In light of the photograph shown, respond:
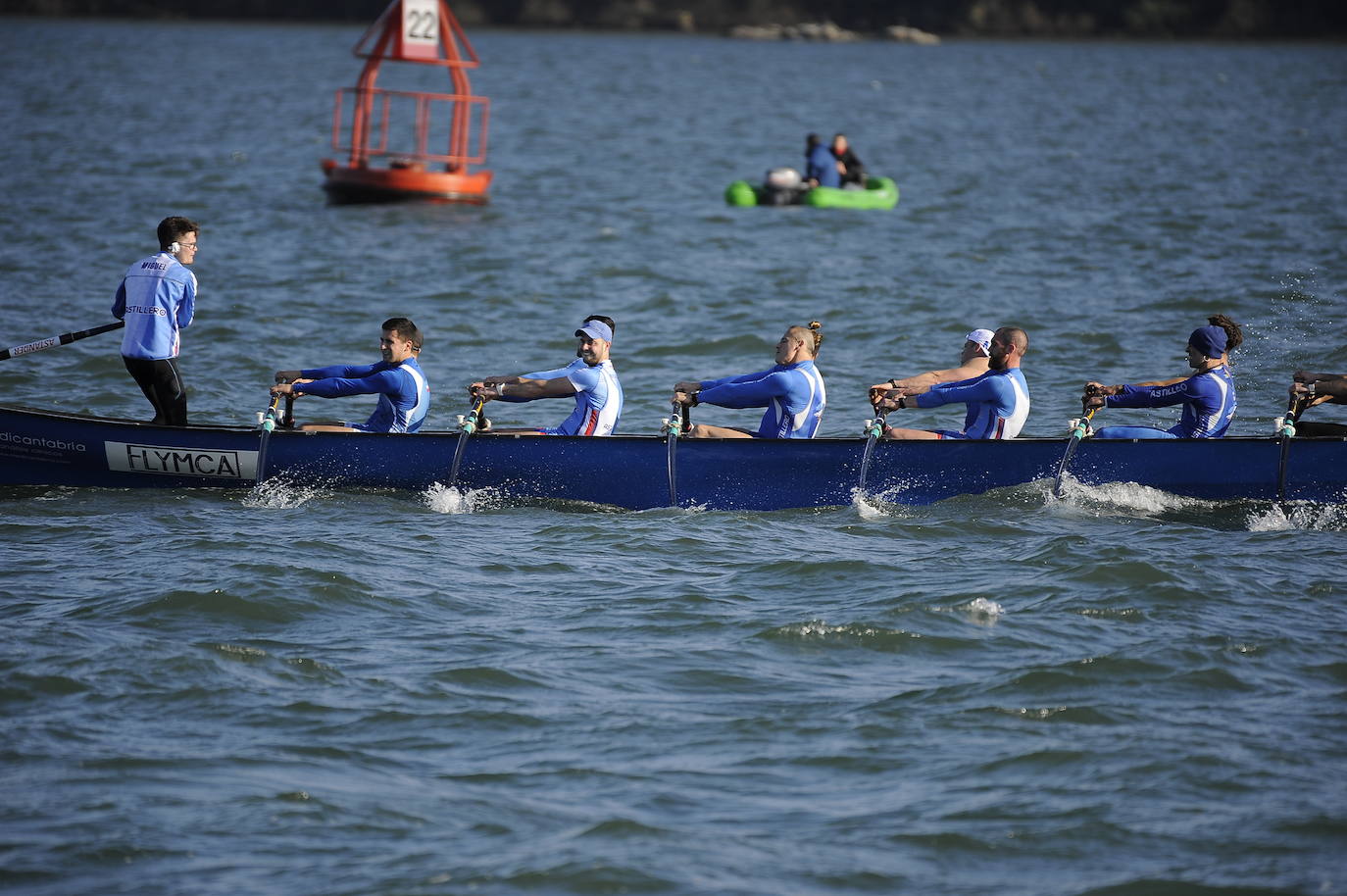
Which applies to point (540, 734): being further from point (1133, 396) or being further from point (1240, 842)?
point (1133, 396)

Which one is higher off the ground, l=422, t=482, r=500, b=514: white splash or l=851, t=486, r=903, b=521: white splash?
l=851, t=486, r=903, b=521: white splash

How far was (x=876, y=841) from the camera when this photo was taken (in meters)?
7.45

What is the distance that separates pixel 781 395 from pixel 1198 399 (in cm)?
328

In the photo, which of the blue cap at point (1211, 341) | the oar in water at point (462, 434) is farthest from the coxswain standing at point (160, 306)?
the blue cap at point (1211, 341)

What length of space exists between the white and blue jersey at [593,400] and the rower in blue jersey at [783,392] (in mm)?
568

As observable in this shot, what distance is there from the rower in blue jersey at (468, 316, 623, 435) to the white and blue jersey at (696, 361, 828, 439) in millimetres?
775

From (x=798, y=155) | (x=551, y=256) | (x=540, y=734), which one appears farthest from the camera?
(x=798, y=155)

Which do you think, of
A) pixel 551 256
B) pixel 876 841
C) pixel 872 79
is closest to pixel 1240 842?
pixel 876 841

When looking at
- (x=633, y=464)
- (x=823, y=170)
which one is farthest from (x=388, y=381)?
(x=823, y=170)

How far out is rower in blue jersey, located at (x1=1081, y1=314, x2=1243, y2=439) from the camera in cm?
1245

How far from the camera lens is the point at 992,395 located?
12.5m

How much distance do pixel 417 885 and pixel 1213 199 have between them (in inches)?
1147

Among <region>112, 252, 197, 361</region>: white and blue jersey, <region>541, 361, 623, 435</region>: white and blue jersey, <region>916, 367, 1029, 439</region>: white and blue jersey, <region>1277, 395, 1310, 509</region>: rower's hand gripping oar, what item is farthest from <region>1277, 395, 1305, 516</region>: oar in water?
<region>112, 252, 197, 361</region>: white and blue jersey

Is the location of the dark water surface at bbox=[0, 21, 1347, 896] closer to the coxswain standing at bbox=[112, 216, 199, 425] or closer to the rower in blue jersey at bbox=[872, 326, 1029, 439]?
the rower in blue jersey at bbox=[872, 326, 1029, 439]
